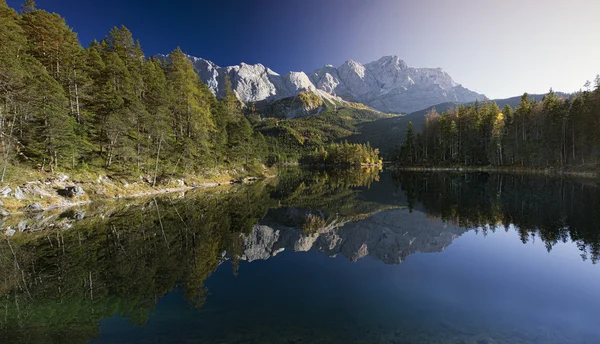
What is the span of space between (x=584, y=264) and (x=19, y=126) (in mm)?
51682

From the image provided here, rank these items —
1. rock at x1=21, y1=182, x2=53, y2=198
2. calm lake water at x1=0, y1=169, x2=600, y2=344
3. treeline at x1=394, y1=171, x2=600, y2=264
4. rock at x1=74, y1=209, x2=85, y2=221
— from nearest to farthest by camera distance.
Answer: calm lake water at x1=0, y1=169, x2=600, y2=344 < treeline at x1=394, y1=171, x2=600, y2=264 < rock at x1=74, y1=209, x2=85, y2=221 < rock at x1=21, y1=182, x2=53, y2=198

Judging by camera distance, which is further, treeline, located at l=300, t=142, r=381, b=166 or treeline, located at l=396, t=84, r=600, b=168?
treeline, located at l=300, t=142, r=381, b=166

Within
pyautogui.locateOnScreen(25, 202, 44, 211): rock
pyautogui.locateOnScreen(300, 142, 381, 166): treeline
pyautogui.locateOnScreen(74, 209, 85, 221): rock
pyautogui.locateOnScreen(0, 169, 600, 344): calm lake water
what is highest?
pyautogui.locateOnScreen(300, 142, 381, 166): treeline

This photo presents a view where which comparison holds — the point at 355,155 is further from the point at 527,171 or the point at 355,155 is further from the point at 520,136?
the point at 527,171

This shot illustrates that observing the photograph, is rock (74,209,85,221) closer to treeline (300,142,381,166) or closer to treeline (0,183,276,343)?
treeline (0,183,276,343)

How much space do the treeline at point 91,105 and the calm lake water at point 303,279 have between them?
13.4 metres

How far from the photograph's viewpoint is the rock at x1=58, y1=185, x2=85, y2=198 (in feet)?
99.4

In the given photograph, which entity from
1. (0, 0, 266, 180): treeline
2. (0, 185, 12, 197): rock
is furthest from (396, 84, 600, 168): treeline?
(0, 185, 12, 197): rock

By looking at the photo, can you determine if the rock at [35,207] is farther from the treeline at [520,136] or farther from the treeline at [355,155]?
the treeline at [355,155]

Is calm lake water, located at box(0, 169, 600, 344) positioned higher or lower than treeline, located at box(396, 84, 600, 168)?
lower

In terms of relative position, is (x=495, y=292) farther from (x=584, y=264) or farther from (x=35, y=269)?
(x=35, y=269)

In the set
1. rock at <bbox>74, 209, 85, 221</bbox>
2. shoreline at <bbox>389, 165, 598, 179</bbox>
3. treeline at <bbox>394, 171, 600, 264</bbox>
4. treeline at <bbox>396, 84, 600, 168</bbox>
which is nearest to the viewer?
treeline at <bbox>394, 171, 600, 264</bbox>

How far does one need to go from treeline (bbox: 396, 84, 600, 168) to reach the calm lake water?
62351 millimetres

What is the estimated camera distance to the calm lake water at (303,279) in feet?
26.9
